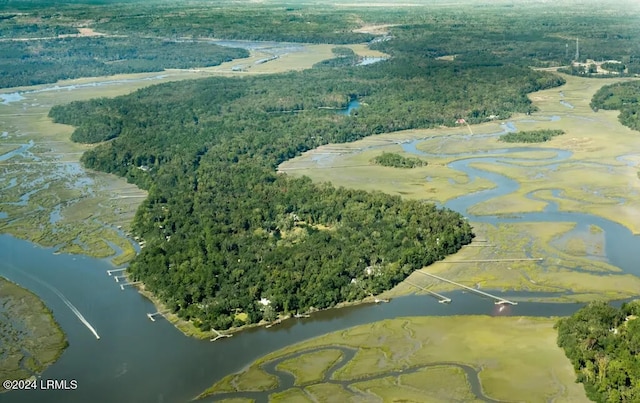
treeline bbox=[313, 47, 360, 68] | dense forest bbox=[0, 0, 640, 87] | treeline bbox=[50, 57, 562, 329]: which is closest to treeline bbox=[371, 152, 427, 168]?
treeline bbox=[50, 57, 562, 329]

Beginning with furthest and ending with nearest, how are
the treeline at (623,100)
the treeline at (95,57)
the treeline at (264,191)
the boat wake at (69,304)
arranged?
the treeline at (95,57), the treeline at (623,100), the treeline at (264,191), the boat wake at (69,304)

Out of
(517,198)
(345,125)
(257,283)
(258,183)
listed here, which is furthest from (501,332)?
(345,125)

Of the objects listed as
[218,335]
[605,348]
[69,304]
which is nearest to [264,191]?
[69,304]


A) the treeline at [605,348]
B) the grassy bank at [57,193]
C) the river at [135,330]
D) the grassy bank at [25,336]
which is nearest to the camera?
the treeline at [605,348]

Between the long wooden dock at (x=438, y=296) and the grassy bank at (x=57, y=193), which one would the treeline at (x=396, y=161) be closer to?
the grassy bank at (x=57, y=193)

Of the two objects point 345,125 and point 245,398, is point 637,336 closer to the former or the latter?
point 245,398

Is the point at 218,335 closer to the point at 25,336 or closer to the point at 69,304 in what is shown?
the point at 69,304

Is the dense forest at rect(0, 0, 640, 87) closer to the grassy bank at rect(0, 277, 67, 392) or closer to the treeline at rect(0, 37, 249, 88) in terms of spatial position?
the treeline at rect(0, 37, 249, 88)

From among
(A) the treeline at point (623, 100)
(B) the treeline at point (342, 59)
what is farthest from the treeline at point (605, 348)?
(B) the treeline at point (342, 59)
